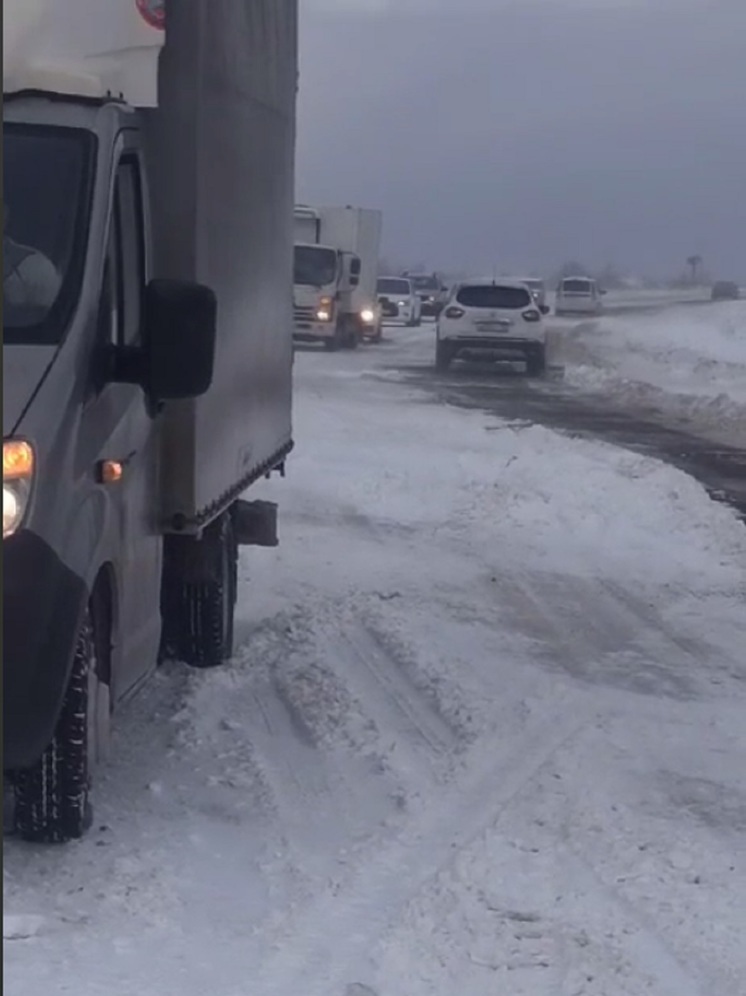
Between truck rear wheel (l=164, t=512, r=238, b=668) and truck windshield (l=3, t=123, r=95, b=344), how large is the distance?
102 inches

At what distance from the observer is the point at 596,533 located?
553 inches

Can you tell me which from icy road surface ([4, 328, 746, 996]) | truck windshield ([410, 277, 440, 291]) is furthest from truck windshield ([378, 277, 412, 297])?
icy road surface ([4, 328, 746, 996])

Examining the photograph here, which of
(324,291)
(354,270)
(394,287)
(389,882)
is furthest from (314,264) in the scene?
(389,882)

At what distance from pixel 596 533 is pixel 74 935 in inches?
366

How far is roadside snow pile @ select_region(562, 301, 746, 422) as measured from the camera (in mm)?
31000

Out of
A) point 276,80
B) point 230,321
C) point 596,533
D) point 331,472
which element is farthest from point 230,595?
point 331,472

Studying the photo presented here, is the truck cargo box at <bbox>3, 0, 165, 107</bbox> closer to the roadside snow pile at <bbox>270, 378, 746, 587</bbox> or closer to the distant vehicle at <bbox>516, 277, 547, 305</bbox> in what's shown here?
the roadside snow pile at <bbox>270, 378, 746, 587</bbox>

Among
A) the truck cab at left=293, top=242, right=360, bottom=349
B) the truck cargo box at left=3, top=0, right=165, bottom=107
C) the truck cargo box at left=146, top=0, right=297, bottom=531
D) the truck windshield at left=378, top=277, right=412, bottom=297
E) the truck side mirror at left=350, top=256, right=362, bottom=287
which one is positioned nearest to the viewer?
the truck cargo box at left=3, top=0, right=165, bottom=107

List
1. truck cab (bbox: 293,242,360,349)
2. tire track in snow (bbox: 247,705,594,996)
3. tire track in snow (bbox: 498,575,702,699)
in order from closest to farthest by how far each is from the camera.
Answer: tire track in snow (bbox: 247,705,594,996)
tire track in snow (bbox: 498,575,702,699)
truck cab (bbox: 293,242,360,349)

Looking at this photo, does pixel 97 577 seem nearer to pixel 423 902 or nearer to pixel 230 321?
pixel 423 902

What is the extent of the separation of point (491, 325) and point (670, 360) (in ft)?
32.9

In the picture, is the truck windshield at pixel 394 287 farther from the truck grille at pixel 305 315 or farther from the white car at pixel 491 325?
the white car at pixel 491 325

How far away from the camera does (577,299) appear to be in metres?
75.4

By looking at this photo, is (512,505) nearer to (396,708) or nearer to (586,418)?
(396,708)
